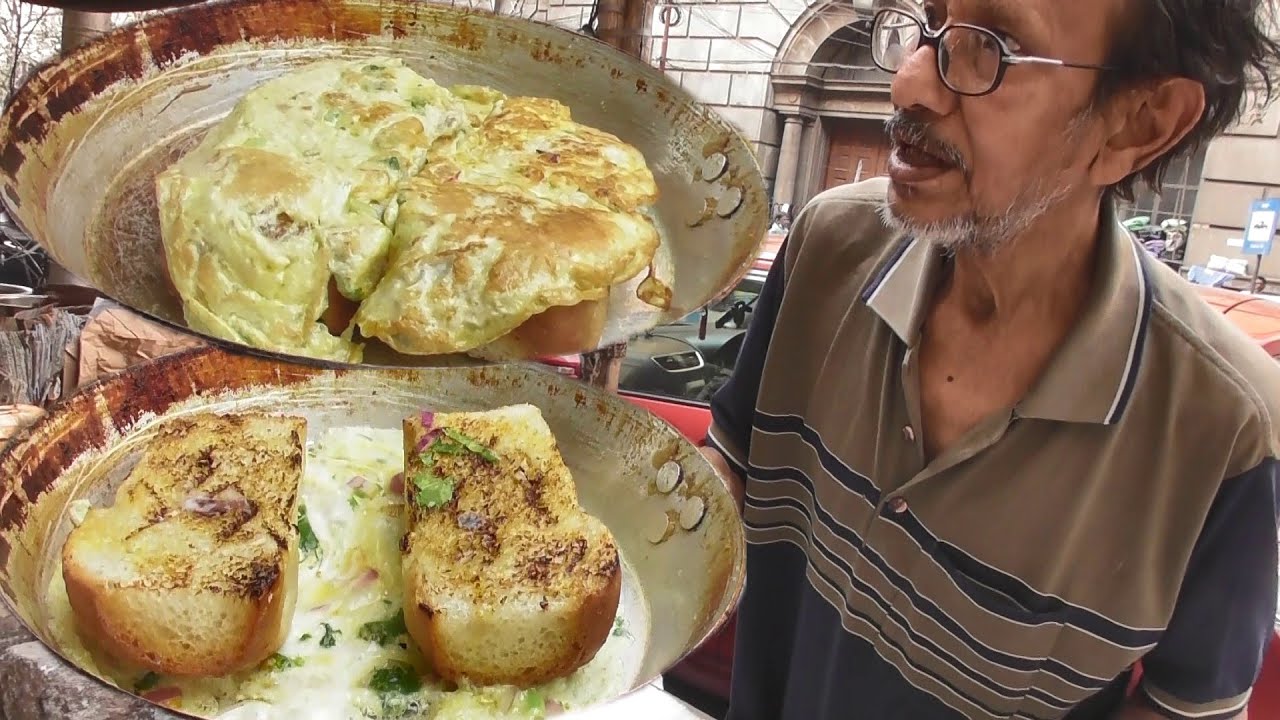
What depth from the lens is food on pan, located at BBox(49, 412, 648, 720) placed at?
809 mm

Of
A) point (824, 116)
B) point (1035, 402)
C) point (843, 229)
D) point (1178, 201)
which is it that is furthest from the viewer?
point (824, 116)

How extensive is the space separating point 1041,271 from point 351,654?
49.8 inches

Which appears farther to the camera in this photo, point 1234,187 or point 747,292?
point 1234,187

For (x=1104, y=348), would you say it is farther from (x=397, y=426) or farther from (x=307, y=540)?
(x=307, y=540)

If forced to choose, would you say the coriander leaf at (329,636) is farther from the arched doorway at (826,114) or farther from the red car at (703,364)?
the arched doorway at (826,114)

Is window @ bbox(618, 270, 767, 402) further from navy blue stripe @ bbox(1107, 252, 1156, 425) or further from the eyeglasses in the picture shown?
the eyeglasses

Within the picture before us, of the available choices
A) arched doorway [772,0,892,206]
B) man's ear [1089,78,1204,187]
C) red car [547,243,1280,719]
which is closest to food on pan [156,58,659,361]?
man's ear [1089,78,1204,187]

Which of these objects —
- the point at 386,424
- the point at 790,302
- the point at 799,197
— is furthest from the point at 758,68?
the point at 386,424

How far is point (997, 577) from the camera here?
1522mm

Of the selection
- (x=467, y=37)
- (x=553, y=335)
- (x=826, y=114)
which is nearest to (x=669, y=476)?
(x=553, y=335)

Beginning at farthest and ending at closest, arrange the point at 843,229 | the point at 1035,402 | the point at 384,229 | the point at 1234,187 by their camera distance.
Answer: the point at 1234,187 → the point at 843,229 → the point at 1035,402 → the point at 384,229

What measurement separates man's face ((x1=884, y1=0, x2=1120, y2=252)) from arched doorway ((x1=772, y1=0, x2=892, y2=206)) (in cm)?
718

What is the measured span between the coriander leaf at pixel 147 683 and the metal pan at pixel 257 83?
39 centimetres

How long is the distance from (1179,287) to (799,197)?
7.46 meters
